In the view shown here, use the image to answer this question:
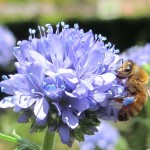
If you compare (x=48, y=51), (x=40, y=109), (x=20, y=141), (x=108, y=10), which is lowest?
(x=108, y=10)

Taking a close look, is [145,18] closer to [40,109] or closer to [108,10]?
[108,10]

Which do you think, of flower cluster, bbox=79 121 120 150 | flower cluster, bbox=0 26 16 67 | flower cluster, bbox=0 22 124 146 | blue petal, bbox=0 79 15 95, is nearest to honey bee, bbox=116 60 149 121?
flower cluster, bbox=0 22 124 146

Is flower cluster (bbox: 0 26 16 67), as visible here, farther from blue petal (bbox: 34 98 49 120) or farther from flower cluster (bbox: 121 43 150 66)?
blue petal (bbox: 34 98 49 120)

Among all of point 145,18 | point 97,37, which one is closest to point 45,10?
point 145,18

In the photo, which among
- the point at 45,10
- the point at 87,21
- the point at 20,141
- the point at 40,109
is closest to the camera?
the point at 40,109

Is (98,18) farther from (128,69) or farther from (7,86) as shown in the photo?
(7,86)

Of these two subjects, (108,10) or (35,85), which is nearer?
(35,85)

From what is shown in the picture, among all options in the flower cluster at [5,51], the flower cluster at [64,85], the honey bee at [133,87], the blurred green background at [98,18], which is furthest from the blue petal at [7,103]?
the blurred green background at [98,18]
